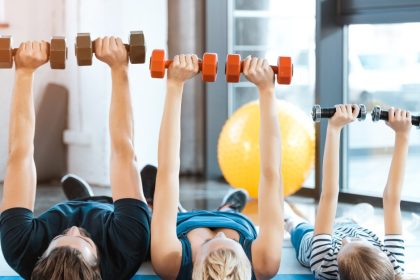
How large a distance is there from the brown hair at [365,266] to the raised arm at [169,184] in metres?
0.47

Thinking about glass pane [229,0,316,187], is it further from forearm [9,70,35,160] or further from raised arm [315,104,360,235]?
forearm [9,70,35,160]

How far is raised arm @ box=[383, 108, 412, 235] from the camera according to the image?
7.48ft

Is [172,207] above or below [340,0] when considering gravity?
below

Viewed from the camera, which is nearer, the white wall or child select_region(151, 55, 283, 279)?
child select_region(151, 55, 283, 279)

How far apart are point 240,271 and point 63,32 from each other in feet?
8.80

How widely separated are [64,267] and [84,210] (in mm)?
490

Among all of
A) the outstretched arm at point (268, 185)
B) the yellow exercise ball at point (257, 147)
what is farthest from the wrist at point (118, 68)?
the yellow exercise ball at point (257, 147)

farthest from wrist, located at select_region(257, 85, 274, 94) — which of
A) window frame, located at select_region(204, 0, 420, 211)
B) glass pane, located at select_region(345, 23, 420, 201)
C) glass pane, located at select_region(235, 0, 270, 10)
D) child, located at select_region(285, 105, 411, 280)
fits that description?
glass pane, located at select_region(235, 0, 270, 10)

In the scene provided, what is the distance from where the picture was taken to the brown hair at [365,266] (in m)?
1.90

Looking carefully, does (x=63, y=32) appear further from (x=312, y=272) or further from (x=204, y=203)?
(x=312, y=272)

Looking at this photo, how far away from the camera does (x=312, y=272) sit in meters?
2.40

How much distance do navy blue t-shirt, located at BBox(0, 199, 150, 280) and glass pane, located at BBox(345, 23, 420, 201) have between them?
2005 millimetres

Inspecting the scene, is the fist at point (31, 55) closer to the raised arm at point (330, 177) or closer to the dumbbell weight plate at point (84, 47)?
the dumbbell weight plate at point (84, 47)

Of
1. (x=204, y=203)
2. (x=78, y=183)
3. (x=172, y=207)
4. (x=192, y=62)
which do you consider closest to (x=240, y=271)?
(x=172, y=207)
